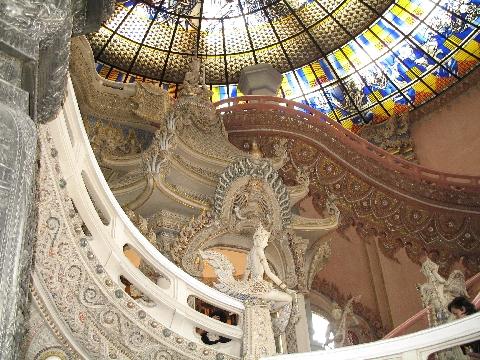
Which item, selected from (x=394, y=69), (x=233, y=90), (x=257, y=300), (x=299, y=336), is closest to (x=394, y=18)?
(x=394, y=69)

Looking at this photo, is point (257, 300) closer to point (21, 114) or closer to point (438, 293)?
point (438, 293)

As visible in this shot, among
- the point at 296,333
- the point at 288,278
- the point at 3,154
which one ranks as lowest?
the point at 3,154

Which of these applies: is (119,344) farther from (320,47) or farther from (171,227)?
(320,47)

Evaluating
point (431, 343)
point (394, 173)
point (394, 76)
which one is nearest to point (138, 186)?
point (394, 173)

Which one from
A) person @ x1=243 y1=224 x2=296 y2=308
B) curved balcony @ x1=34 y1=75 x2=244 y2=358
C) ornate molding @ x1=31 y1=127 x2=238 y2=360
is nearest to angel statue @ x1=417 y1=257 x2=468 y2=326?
person @ x1=243 y1=224 x2=296 y2=308

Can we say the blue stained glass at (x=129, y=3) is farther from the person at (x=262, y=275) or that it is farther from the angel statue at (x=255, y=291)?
the angel statue at (x=255, y=291)

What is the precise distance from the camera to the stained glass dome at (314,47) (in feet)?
50.9

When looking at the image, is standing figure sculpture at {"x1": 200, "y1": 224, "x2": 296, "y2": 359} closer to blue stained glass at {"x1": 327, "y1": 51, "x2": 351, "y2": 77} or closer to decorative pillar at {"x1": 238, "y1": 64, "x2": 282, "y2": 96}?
decorative pillar at {"x1": 238, "y1": 64, "x2": 282, "y2": 96}

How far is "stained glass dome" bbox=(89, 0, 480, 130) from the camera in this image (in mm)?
15516

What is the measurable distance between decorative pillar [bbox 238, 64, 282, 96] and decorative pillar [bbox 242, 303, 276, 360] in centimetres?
958

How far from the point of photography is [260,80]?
15250 millimetres

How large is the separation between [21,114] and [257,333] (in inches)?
150

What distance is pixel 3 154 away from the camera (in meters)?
2.57

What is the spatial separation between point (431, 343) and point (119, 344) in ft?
8.76
